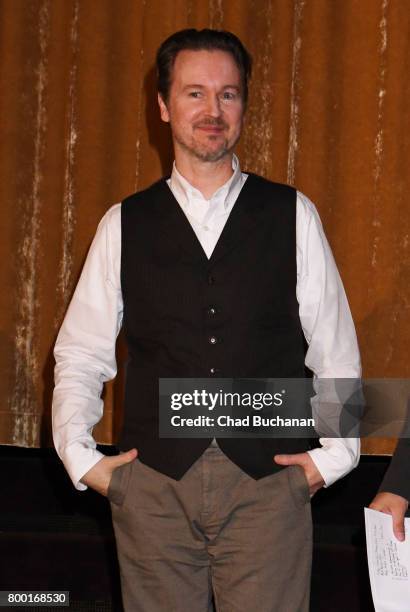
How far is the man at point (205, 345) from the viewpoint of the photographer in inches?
68.5

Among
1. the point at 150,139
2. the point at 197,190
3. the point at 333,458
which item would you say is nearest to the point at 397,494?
the point at 333,458

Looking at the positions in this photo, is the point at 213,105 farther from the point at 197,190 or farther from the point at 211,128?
the point at 197,190

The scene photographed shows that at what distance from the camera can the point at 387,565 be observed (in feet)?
5.52

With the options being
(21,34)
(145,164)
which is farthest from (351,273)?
(21,34)

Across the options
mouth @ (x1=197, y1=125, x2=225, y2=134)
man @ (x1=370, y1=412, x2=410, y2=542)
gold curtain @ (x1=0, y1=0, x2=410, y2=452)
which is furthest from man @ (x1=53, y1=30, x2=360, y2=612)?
gold curtain @ (x1=0, y1=0, x2=410, y2=452)

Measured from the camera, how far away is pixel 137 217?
192 cm

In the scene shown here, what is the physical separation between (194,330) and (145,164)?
1518 millimetres

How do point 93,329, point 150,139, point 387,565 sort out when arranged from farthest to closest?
1. point 150,139
2. point 93,329
3. point 387,565

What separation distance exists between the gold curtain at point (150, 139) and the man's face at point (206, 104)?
47.5 inches

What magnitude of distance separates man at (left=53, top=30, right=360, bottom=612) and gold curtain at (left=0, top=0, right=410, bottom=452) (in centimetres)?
112

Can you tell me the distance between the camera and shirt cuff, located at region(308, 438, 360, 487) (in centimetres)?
177

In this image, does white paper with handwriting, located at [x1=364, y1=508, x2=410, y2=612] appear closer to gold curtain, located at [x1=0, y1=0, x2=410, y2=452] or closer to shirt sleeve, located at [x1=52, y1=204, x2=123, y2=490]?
shirt sleeve, located at [x1=52, y1=204, x2=123, y2=490]

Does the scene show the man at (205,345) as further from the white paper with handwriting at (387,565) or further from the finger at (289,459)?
the white paper with handwriting at (387,565)

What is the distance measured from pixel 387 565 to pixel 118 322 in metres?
0.71
